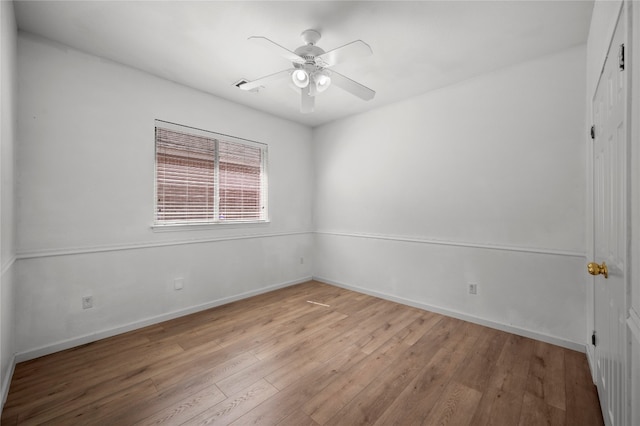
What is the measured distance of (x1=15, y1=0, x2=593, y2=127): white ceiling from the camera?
1.97m

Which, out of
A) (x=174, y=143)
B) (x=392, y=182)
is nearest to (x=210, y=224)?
(x=174, y=143)

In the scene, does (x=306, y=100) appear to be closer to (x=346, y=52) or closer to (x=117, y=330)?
A: (x=346, y=52)

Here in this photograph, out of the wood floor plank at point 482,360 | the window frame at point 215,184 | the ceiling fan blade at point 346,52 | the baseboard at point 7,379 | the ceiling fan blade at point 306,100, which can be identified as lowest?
the wood floor plank at point 482,360

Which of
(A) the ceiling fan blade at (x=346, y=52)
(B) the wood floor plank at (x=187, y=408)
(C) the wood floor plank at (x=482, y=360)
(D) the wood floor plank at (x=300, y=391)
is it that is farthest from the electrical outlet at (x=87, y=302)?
(C) the wood floor plank at (x=482, y=360)

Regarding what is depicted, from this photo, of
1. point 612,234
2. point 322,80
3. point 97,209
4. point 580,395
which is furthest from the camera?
point 97,209

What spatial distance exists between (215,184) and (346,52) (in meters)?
2.38

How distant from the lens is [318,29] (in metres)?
2.20

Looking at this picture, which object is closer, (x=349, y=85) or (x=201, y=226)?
(x=349, y=85)

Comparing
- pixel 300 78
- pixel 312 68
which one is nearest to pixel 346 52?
pixel 312 68

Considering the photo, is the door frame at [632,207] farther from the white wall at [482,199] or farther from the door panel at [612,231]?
the white wall at [482,199]

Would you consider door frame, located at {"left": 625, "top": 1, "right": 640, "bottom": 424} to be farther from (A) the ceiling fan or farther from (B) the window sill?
(B) the window sill

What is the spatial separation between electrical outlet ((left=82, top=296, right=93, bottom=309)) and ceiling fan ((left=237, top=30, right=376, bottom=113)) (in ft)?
7.94

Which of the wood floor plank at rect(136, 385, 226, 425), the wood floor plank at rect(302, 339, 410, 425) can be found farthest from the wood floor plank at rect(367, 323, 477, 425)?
the wood floor plank at rect(136, 385, 226, 425)

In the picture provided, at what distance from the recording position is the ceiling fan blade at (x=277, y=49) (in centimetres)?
178
